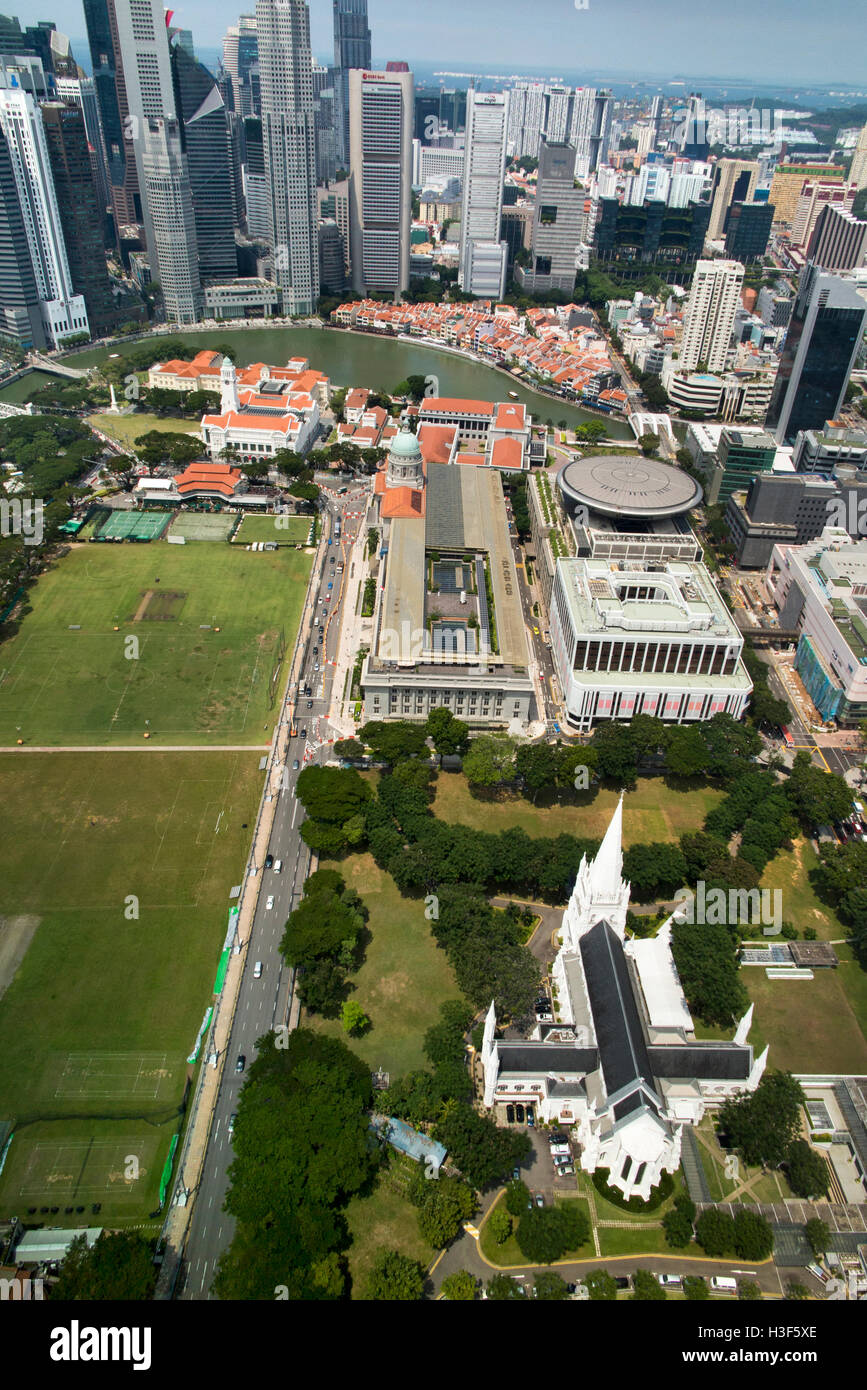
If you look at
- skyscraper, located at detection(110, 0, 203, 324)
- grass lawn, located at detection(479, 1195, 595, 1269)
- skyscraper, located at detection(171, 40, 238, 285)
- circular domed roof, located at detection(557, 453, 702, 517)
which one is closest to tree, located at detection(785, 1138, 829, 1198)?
grass lawn, located at detection(479, 1195, 595, 1269)

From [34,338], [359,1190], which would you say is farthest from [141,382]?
[359,1190]

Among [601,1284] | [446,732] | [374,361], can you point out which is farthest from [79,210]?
[601,1284]

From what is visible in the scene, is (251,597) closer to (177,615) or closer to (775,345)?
(177,615)

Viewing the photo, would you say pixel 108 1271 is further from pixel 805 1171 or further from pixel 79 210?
pixel 79 210

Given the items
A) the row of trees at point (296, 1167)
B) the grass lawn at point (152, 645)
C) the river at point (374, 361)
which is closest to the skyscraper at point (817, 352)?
the river at point (374, 361)

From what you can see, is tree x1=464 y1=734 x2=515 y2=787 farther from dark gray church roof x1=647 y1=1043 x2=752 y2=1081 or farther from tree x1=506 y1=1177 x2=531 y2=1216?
tree x1=506 y1=1177 x2=531 y2=1216
